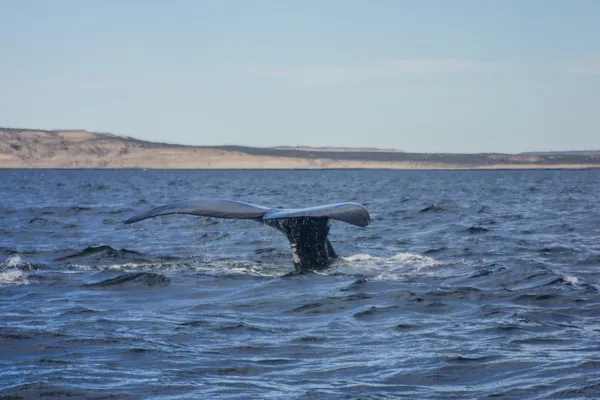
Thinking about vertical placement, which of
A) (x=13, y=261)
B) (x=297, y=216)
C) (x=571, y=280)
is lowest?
(x=13, y=261)

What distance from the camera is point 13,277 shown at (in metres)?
12.0

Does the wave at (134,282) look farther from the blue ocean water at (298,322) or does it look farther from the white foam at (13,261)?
the white foam at (13,261)

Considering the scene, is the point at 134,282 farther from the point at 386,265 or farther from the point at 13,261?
the point at 386,265

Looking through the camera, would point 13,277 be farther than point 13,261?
No

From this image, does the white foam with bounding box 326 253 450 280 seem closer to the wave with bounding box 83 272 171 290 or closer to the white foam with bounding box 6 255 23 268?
the wave with bounding box 83 272 171 290

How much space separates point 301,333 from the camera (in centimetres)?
848

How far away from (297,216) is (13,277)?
4044mm

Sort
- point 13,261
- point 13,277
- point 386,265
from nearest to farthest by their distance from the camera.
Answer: point 13,277 → point 386,265 → point 13,261

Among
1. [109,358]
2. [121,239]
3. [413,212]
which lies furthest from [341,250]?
[413,212]

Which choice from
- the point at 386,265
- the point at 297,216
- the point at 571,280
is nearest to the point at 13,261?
the point at 297,216

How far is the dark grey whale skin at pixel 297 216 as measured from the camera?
32.9ft

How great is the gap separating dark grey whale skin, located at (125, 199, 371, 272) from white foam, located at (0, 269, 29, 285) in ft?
7.99

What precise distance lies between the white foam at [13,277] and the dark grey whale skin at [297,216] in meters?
2.44

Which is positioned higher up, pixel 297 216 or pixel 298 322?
pixel 297 216
